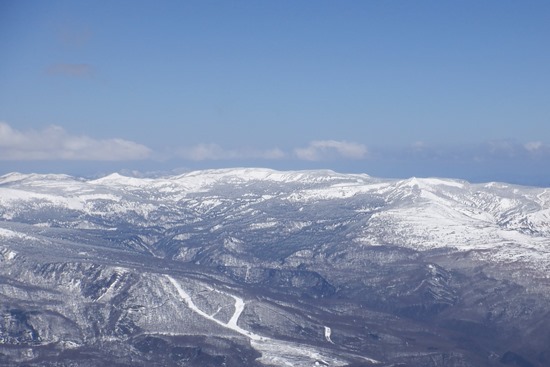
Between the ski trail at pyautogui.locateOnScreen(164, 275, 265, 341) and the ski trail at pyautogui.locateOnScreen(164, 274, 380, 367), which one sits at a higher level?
the ski trail at pyautogui.locateOnScreen(164, 275, 265, 341)

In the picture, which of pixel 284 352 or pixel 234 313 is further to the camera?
pixel 234 313

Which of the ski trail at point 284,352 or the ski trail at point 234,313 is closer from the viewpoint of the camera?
the ski trail at point 284,352

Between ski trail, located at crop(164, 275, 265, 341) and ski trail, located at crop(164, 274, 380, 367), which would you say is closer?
ski trail, located at crop(164, 274, 380, 367)

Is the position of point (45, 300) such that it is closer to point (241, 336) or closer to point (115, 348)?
point (115, 348)

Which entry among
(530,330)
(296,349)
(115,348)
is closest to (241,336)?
(296,349)

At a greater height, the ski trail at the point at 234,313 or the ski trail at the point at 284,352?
the ski trail at the point at 234,313

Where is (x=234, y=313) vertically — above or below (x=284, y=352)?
above

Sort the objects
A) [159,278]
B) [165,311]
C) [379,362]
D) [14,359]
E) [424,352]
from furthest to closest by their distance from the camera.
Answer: [159,278] < [165,311] < [424,352] < [379,362] < [14,359]

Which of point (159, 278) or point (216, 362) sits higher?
point (159, 278)
